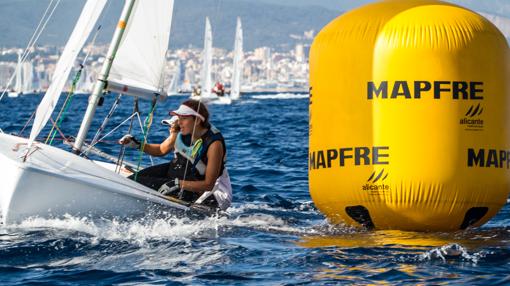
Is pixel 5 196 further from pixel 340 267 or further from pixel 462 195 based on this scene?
pixel 462 195

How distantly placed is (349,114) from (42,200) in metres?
1.95

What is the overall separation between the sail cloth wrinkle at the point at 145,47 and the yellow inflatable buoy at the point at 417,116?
184 cm

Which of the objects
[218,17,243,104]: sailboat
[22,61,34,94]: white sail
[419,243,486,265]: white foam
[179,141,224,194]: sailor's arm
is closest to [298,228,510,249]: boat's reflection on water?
[419,243,486,265]: white foam

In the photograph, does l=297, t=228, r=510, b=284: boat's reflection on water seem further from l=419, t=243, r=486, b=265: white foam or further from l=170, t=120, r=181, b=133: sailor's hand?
l=170, t=120, r=181, b=133: sailor's hand

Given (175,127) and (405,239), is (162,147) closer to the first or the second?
(175,127)

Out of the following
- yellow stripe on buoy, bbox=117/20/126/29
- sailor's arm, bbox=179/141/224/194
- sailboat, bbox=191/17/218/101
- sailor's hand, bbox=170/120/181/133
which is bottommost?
sailor's arm, bbox=179/141/224/194

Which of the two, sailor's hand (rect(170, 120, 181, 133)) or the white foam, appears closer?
A: the white foam

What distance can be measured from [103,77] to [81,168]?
1.11m

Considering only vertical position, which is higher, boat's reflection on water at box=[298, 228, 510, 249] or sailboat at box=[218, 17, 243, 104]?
sailboat at box=[218, 17, 243, 104]

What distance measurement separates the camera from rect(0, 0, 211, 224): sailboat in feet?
21.3

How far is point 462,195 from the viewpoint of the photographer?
6.52 m

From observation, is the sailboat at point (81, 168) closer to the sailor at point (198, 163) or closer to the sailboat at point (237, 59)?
the sailor at point (198, 163)

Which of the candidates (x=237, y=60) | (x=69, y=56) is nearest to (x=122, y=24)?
(x=69, y=56)

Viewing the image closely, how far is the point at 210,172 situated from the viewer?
723cm
